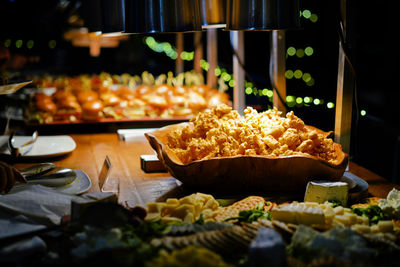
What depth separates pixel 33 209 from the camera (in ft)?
4.67

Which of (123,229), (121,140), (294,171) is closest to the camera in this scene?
(123,229)

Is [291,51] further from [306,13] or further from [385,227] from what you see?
[385,227]

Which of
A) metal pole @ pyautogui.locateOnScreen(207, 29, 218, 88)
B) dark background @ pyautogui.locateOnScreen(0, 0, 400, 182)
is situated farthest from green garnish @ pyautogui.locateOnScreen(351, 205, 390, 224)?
metal pole @ pyautogui.locateOnScreen(207, 29, 218, 88)

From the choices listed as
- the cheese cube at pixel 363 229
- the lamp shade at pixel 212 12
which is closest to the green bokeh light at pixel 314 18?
the lamp shade at pixel 212 12

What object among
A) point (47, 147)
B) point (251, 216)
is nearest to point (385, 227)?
point (251, 216)

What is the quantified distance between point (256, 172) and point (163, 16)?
0.69m

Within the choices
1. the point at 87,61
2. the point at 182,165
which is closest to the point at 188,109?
the point at 182,165

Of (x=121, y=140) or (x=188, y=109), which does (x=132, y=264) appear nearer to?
(x=121, y=140)

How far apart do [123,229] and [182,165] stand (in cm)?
49

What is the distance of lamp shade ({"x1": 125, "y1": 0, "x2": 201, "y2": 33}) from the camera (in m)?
1.74

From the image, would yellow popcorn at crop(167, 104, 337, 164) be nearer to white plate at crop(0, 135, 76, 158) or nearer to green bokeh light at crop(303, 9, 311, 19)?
white plate at crop(0, 135, 76, 158)

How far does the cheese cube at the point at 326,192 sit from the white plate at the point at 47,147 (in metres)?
1.46

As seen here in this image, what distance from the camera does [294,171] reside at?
166 centimetres

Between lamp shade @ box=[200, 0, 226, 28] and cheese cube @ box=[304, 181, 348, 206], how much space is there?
914 millimetres
